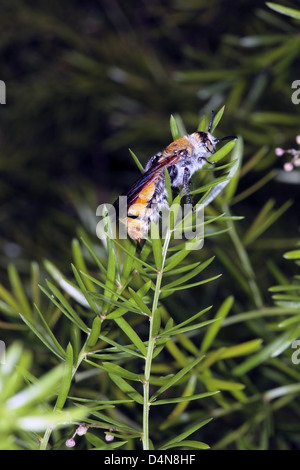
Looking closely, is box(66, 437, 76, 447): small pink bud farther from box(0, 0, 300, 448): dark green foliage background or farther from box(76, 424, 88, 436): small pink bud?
box(0, 0, 300, 448): dark green foliage background

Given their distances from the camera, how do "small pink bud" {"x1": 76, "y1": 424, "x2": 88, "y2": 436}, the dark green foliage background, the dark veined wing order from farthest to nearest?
the dark green foliage background, the dark veined wing, "small pink bud" {"x1": 76, "y1": 424, "x2": 88, "y2": 436}

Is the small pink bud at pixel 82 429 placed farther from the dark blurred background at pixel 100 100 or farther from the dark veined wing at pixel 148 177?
the dark blurred background at pixel 100 100

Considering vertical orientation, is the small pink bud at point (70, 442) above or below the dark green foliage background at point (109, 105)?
below

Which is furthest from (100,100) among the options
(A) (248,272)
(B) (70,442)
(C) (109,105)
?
(B) (70,442)

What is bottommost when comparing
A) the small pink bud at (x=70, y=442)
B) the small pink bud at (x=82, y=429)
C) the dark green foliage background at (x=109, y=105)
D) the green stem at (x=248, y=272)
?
the small pink bud at (x=70, y=442)

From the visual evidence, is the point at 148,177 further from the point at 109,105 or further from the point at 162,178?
the point at 109,105

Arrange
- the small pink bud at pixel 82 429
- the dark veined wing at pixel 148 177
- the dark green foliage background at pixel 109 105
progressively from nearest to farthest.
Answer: the small pink bud at pixel 82 429 → the dark veined wing at pixel 148 177 → the dark green foliage background at pixel 109 105

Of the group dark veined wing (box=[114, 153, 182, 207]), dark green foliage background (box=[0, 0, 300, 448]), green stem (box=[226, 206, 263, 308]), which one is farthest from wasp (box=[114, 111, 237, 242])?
dark green foliage background (box=[0, 0, 300, 448])

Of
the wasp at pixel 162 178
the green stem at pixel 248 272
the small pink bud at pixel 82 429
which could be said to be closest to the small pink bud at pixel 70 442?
the small pink bud at pixel 82 429
